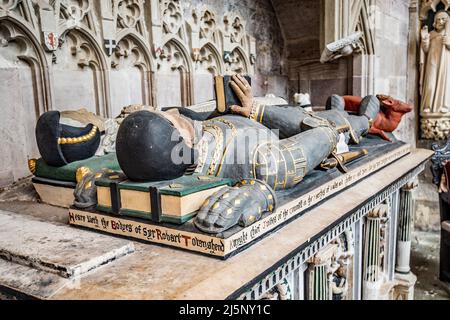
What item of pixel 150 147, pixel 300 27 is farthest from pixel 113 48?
pixel 300 27

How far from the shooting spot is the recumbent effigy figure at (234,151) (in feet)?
3.89

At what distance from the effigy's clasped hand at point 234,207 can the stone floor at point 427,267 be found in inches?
116

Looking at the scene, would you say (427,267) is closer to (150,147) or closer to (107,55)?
(107,55)

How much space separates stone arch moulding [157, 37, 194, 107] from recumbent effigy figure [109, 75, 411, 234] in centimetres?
140

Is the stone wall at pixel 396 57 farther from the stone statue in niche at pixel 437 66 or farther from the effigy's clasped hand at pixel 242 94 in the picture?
the effigy's clasped hand at pixel 242 94

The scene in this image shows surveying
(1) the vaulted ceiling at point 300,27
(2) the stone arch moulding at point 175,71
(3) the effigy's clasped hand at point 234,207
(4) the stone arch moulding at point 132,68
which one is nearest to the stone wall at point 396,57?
(1) the vaulted ceiling at point 300,27

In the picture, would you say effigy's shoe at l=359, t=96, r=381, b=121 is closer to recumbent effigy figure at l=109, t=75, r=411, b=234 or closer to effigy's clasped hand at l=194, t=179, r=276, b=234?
recumbent effigy figure at l=109, t=75, r=411, b=234

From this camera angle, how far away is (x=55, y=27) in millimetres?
2447

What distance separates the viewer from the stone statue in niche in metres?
4.93

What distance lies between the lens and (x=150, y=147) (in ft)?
3.88

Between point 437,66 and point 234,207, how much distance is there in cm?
473

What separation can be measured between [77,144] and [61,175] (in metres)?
0.14

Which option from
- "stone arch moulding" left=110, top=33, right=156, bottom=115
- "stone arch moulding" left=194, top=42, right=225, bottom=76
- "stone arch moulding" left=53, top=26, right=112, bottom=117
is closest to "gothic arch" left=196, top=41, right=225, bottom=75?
"stone arch moulding" left=194, top=42, right=225, bottom=76

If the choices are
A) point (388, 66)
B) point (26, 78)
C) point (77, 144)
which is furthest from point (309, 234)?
point (388, 66)
